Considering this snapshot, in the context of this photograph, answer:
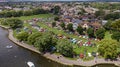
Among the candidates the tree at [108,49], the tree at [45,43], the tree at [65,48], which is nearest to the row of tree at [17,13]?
the tree at [45,43]

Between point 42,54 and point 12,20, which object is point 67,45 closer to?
point 42,54

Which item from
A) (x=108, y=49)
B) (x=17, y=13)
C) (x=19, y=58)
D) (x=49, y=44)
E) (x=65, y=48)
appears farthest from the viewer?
(x=17, y=13)

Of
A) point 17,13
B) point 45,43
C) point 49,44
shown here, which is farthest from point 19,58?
point 17,13

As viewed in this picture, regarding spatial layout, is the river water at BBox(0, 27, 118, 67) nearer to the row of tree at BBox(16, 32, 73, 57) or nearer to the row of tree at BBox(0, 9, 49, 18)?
the row of tree at BBox(16, 32, 73, 57)

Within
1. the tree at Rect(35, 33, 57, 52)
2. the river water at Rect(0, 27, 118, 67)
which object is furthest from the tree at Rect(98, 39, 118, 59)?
the tree at Rect(35, 33, 57, 52)

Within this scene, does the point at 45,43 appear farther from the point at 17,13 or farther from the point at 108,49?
the point at 17,13

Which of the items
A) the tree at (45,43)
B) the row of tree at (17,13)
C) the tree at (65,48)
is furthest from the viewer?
the row of tree at (17,13)

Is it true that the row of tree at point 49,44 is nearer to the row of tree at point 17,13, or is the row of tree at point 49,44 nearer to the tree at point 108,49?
the tree at point 108,49

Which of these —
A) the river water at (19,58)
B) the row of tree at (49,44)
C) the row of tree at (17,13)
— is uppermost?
the row of tree at (49,44)

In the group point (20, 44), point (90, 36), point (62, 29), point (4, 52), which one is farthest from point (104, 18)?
point (4, 52)

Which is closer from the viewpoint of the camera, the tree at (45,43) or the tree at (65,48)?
the tree at (65,48)

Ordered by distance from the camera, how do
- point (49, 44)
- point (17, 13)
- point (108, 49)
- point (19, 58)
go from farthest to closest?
point (17, 13), point (49, 44), point (19, 58), point (108, 49)
